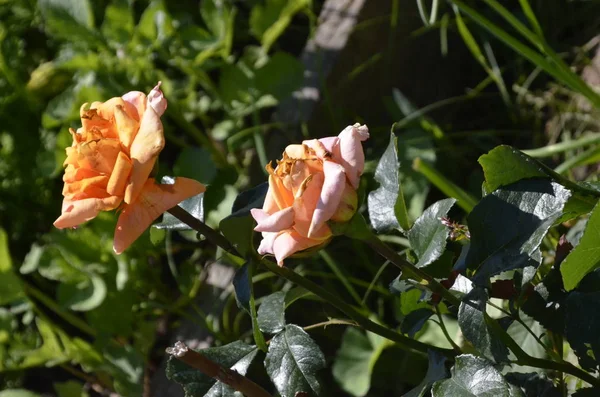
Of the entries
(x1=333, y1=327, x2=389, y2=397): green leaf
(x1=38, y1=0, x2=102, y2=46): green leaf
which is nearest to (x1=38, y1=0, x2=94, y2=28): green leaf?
(x1=38, y1=0, x2=102, y2=46): green leaf

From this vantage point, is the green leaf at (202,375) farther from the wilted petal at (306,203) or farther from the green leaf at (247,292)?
the wilted petal at (306,203)

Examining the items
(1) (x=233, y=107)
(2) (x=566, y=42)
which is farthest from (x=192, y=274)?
(2) (x=566, y=42)

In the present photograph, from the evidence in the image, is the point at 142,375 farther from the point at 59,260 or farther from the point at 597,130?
the point at 597,130

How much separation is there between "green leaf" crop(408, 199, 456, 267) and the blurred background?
48 cm

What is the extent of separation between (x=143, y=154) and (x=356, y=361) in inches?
26.5

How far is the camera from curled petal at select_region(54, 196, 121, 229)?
53 centimetres

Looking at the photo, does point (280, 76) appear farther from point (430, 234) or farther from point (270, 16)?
point (430, 234)

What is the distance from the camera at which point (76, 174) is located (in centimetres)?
54

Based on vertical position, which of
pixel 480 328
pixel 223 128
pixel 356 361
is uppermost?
pixel 480 328

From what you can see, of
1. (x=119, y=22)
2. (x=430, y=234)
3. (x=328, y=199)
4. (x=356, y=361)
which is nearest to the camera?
(x=328, y=199)

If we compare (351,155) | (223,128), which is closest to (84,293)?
(223,128)

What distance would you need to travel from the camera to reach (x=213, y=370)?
1.83ft

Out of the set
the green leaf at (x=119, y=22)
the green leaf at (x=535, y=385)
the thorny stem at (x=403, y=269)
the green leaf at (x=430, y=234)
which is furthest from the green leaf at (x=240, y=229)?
the green leaf at (x=119, y=22)

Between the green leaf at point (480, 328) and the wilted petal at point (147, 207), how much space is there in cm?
21
